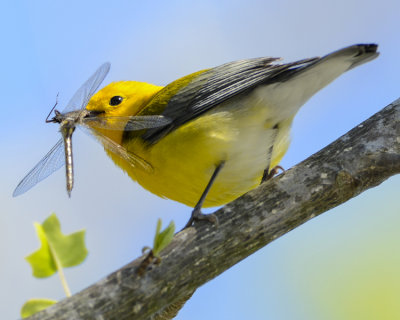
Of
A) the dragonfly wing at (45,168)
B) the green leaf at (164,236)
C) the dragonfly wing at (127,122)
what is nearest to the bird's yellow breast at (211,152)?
the dragonfly wing at (127,122)

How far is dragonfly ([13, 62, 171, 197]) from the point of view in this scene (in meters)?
4.02

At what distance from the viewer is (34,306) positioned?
2.11 metres

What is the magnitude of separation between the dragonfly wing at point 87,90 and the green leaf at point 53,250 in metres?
2.65

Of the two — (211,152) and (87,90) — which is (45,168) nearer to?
(87,90)

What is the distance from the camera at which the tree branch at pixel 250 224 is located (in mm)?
2383

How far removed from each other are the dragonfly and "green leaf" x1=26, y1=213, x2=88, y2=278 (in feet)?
5.32

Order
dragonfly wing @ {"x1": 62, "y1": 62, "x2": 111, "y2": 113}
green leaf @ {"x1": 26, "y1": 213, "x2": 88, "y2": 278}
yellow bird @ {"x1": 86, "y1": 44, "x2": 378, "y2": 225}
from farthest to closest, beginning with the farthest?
1. dragonfly wing @ {"x1": 62, "y1": 62, "x2": 111, "y2": 113}
2. yellow bird @ {"x1": 86, "y1": 44, "x2": 378, "y2": 225}
3. green leaf @ {"x1": 26, "y1": 213, "x2": 88, "y2": 278}

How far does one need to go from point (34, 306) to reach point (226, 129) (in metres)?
2.07

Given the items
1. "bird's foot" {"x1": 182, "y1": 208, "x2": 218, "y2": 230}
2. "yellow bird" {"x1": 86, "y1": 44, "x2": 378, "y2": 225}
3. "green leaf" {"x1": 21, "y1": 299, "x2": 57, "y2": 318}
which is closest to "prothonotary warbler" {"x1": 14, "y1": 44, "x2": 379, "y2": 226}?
"yellow bird" {"x1": 86, "y1": 44, "x2": 378, "y2": 225}

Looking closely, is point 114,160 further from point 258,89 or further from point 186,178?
point 258,89

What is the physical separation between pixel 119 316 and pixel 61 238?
0.51 meters

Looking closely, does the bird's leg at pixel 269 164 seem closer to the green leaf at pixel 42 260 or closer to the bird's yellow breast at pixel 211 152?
the bird's yellow breast at pixel 211 152

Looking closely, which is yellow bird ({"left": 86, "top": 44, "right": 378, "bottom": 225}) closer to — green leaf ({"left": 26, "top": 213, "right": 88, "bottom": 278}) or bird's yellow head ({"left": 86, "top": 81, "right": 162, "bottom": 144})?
bird's yellow head ({"left": 86, "top": 81, "right": 162, "bottom": 144})

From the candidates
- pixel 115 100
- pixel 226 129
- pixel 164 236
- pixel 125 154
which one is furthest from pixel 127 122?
pixel 164 236
